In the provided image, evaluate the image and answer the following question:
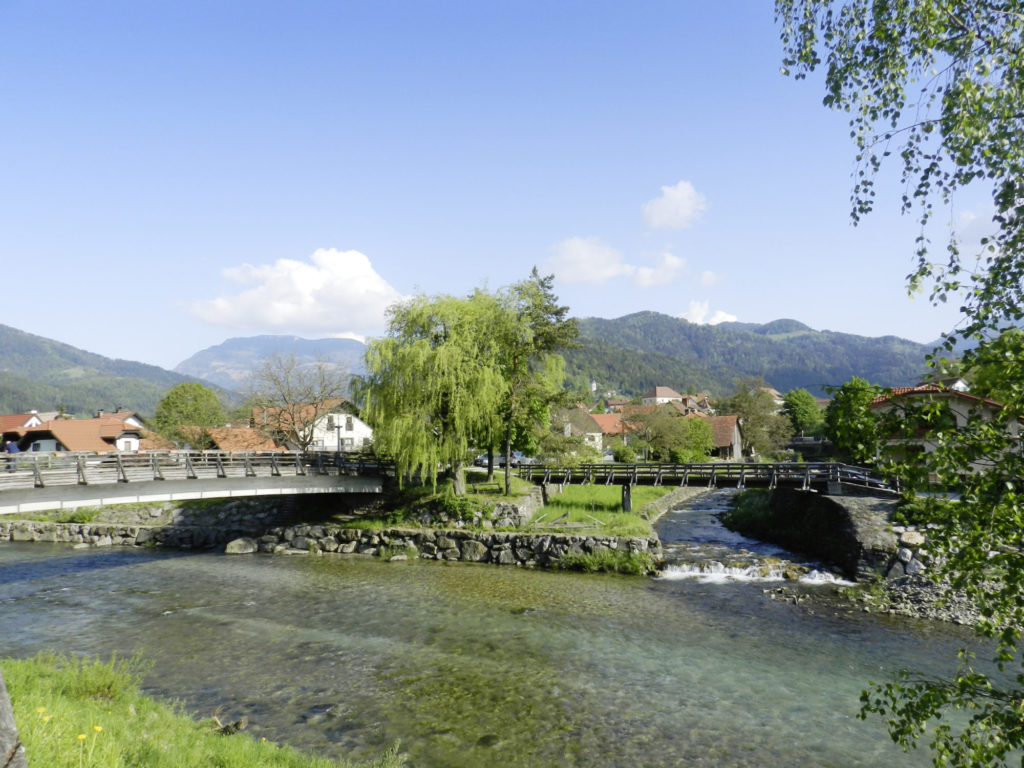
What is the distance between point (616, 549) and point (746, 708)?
14300 millimetres

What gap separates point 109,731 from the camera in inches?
314

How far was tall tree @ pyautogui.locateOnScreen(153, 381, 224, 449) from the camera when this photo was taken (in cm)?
5703

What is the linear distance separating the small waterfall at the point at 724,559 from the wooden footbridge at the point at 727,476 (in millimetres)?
Answer: 3220

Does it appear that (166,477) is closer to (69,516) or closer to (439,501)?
(439,501)

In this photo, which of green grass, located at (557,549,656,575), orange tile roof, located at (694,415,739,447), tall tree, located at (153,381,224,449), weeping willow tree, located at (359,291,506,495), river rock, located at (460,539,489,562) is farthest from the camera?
orange tile roof, located at (694,415,739,447)

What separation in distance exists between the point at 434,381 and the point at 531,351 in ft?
19.1

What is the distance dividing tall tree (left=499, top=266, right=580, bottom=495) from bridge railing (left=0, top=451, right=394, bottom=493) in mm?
9673

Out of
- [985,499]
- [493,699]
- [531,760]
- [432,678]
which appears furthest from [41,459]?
[985,499]

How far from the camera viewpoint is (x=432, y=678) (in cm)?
1515

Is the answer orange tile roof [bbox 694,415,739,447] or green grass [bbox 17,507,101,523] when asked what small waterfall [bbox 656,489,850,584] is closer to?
green grass [bbox 17,507,101,523]

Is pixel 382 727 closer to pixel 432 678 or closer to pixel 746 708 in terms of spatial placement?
pixel 432 678

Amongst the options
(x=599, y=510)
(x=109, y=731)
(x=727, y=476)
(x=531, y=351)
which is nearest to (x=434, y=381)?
(x=531, y=351)

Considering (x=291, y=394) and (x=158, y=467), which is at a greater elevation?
(x=291, y=394)

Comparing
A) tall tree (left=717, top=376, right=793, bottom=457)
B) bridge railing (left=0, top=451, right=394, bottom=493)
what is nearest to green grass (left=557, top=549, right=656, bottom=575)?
bridge railing (left=0, top=451, right=394, bottom=493)
